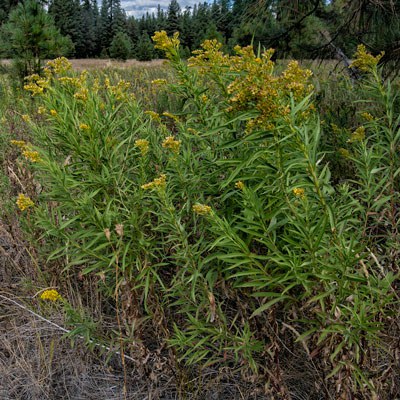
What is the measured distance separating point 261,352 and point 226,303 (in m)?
0.29

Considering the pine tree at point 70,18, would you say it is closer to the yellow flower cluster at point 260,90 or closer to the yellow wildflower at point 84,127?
the yellow wildflower at point 84,127

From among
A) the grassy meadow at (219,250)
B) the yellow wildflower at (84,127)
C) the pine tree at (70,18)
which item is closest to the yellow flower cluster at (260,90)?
the grassy meadow at (219,250)

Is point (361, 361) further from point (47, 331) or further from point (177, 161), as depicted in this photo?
point (47, 331)

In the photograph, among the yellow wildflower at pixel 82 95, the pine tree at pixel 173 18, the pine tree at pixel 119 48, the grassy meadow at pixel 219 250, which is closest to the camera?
the grassy meadow at pixel 219 250

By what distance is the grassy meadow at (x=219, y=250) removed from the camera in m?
1.44

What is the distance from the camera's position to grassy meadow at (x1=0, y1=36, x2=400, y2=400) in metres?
1.44

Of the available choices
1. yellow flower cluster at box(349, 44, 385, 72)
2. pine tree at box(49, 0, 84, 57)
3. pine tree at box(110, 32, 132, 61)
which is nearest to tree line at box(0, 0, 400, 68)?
yellow flower cluster at box(349, 44, 385, 72)

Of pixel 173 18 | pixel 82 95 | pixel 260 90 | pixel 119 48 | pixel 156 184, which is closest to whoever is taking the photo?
pixel 260 90

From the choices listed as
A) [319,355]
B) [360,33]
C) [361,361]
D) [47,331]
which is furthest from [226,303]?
[360,33]

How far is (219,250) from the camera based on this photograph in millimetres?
1721

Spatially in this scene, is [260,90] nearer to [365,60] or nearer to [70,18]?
[365,60]

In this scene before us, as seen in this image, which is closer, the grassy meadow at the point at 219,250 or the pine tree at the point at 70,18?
the grassy meadow at the point at 219,250

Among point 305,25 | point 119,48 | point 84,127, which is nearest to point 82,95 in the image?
point 84,127

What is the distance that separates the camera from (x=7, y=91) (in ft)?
21.8
